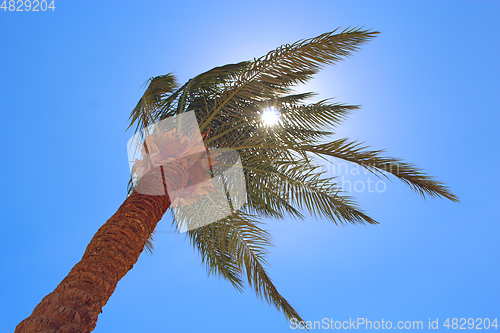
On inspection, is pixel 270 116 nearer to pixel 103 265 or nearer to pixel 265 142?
pixel 265 142

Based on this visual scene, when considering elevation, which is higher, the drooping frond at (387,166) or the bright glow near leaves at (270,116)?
the bright glow near leaves at (270,116)

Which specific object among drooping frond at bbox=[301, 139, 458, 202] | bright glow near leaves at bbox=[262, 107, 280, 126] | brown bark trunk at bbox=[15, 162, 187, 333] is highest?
bright glow near leaves at bbox=[262, 107, 280, 126]

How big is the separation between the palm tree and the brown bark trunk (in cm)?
1

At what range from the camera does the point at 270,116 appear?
5.51 metres

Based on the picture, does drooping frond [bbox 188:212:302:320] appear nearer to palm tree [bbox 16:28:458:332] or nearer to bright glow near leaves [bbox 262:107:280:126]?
palm tree [bbox 16:28:458:332]

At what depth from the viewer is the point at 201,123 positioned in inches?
206

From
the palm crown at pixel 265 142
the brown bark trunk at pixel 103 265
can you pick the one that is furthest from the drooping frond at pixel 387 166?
the brown bark trunk at pixel 103 265

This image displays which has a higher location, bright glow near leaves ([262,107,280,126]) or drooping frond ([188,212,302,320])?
bright glow near leaves ([262,107,280,126])

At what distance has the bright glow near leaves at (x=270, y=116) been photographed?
5438 mm

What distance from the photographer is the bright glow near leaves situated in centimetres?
544

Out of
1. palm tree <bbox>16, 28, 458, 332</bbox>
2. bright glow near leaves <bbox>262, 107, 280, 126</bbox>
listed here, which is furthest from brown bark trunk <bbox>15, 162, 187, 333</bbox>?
bright glow near leaves <bbox>262, 107, 280, 126</bbox>

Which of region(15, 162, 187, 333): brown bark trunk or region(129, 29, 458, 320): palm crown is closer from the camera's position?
region(15, 162, 187, 333): brown bark trunk

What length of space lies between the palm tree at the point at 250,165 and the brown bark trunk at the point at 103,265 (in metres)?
0.01

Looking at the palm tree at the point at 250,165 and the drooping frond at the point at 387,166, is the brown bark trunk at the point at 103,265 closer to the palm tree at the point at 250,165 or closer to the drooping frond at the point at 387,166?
the palm tree at the point at 250,165
